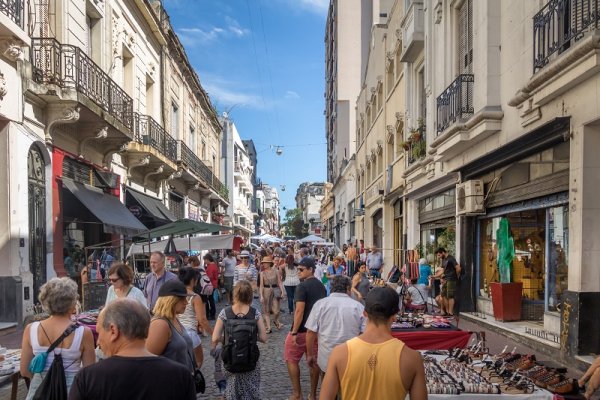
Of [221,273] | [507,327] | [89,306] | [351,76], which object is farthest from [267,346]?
[351,76]

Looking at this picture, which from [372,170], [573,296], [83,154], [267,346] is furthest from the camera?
[372,170]

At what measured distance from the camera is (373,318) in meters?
2.96

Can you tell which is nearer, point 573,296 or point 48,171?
point 573,296

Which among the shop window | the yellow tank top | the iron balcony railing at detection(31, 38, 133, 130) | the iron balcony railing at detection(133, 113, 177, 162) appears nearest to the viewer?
the yellow tank top

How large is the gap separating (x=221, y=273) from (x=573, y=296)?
11.0 meters

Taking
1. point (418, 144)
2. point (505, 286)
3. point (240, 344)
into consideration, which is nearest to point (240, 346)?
point (240, 344)

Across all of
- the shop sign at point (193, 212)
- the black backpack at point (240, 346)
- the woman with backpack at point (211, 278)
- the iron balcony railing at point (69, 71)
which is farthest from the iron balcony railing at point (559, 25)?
the shop sign at point (193, 212)

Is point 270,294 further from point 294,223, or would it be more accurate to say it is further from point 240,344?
point 294,223

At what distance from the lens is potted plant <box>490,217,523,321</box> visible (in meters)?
10.5

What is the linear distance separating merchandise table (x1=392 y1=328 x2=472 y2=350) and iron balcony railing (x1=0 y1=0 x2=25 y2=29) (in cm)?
900

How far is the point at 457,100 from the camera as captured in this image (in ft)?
39.0

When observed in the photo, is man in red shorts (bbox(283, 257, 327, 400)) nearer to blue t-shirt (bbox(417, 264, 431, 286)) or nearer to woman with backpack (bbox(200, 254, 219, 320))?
woman with backpack (bbox(200, 254, 219, 320))

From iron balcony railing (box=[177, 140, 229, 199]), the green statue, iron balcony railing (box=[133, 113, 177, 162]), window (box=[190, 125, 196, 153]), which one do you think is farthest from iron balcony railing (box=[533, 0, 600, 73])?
window (box=[190, 125, 196, 153])

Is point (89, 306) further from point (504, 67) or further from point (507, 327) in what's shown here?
point (504, 67)
